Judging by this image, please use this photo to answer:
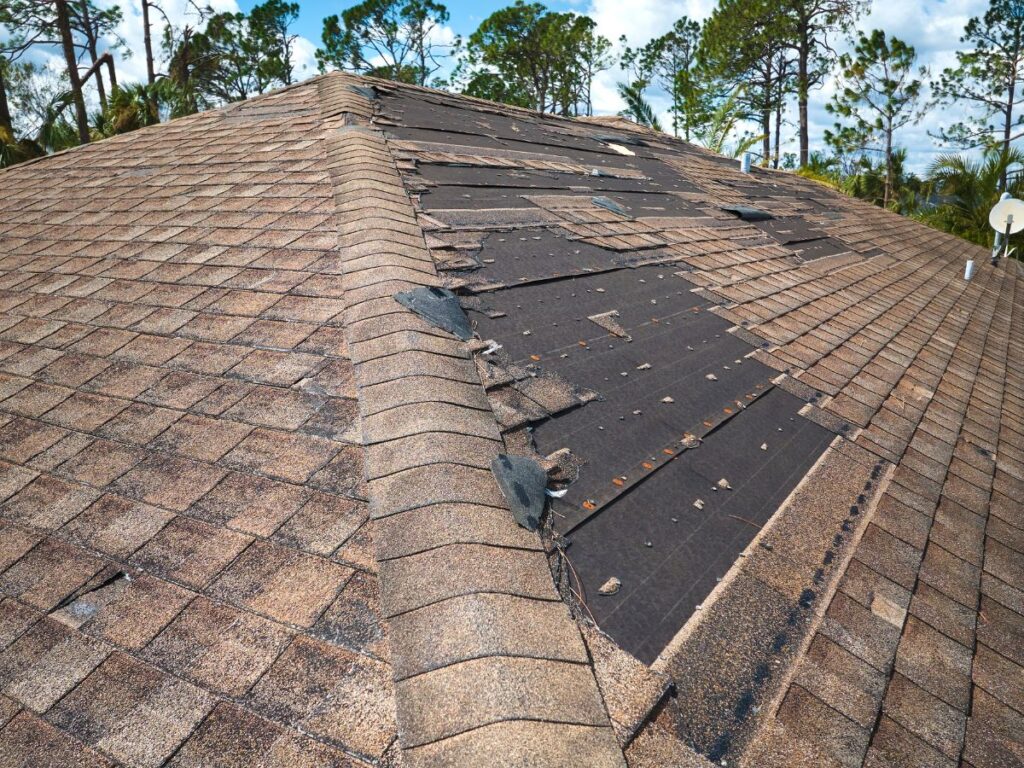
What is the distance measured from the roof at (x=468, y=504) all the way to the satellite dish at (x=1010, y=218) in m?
9.20

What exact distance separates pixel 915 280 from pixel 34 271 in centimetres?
945

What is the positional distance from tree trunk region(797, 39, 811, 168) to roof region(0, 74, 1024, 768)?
3004 centimetres

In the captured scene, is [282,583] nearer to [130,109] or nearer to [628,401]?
[628,401]

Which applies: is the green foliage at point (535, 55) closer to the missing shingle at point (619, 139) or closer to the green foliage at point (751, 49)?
the green foliage at point (751, 49)

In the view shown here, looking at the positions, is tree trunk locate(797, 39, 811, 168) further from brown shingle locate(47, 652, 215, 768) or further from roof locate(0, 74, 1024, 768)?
brown shingle locate(47, 652, 215, 768)

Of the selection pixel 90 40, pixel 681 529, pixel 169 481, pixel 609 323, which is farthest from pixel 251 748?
pixel 90 40

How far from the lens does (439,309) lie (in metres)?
2.97

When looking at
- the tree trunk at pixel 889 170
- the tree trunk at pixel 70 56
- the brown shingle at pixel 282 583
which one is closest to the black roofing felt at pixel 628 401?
the brown shingle at pixel 282 583

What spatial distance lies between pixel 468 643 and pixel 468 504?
19.4 inches

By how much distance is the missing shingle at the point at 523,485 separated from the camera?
6.27ft

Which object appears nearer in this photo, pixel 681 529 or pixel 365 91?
pixel 681 529

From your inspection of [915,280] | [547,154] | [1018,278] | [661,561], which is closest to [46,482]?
[661,561]

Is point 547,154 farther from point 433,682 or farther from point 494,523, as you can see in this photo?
point 433,682

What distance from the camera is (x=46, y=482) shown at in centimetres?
231
